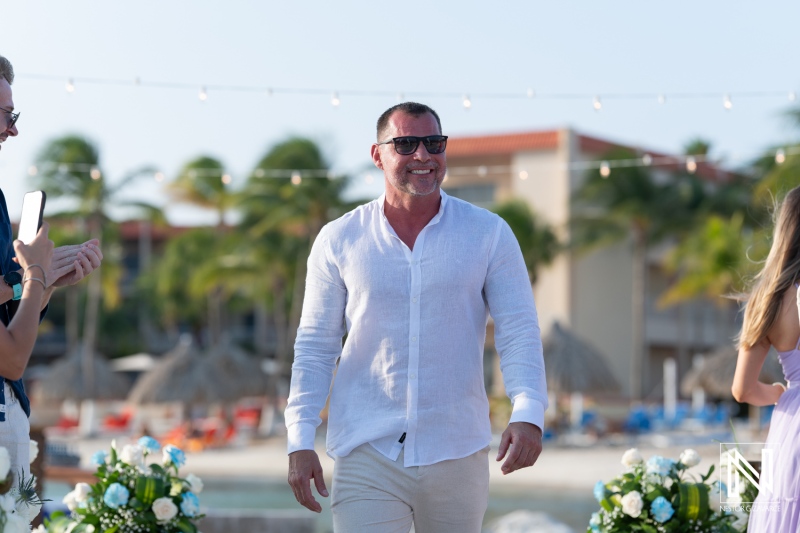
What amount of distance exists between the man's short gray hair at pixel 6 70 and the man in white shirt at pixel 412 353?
946 mm

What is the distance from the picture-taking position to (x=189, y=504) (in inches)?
191

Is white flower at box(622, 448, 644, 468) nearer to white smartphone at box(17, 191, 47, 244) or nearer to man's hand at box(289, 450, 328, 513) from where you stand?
man's hand at box(289, 450, 328, 513)

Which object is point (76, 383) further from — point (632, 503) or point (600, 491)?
point (632, 503)

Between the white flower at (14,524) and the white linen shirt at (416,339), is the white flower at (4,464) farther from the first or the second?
the white linen shirt at (416,339)

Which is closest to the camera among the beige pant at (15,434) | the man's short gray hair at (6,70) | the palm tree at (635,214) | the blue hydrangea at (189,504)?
the beige pant at (15,434)

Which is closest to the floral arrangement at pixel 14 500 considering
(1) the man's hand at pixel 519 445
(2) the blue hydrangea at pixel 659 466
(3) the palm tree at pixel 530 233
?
(1) the man's hand at pixel 519 445

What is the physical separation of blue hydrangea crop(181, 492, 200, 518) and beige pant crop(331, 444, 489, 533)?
5.58ft

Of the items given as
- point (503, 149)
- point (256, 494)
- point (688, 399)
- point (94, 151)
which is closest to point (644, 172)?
point (503, 149)

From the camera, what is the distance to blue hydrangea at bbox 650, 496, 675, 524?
4.70m

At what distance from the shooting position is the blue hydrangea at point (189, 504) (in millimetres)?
4840

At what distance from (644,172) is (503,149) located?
17.3ft

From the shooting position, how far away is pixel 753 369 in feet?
11.5

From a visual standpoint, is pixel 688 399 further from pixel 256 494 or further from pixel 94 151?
pixel 256 494

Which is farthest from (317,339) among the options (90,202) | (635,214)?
(635,214)
